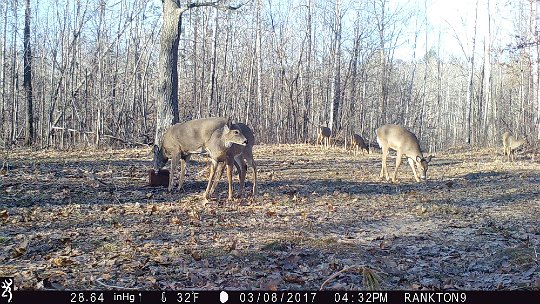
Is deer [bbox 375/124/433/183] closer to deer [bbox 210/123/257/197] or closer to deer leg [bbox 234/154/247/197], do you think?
deer [bbox 210/123/257/197]

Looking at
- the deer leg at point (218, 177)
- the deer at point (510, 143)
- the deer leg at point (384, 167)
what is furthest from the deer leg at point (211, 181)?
the deer at point (510, 143)

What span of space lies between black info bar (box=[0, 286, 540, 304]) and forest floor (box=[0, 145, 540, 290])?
18 cm

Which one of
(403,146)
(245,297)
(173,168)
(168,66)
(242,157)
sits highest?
(168,66)

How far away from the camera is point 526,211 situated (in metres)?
9.51

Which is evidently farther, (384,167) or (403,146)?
(403,146)

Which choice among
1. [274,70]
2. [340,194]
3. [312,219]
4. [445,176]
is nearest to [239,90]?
[274,70]

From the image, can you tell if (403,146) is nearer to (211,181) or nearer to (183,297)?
(211,181)

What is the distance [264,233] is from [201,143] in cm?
397

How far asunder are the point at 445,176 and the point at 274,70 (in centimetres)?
2135

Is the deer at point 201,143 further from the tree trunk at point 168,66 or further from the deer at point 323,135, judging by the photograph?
the deer at point 323,135

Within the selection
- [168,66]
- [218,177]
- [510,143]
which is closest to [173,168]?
[218,177]

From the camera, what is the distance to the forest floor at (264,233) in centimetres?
520

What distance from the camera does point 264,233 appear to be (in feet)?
23.2

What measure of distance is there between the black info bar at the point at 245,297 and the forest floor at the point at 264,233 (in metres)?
0.18
